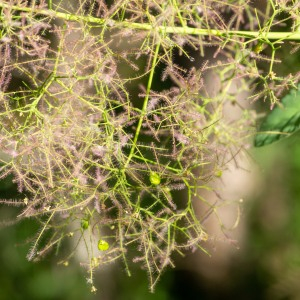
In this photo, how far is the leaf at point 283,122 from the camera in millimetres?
1161

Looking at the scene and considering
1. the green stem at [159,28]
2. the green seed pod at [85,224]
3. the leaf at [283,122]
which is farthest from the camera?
the leaf at [283,122]

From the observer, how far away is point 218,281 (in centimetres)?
215

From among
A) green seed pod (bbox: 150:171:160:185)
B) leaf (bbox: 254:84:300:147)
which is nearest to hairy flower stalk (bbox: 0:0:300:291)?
green seed pod (bbox: 150:171:160:185)

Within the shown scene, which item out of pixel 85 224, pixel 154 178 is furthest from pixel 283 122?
pixel 85 224

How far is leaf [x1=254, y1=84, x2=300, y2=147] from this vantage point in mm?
1161

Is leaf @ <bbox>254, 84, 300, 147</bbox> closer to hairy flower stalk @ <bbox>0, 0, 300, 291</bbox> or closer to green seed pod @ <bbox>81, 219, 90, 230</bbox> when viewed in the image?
hairy flower stalk @ <bbox>0, 0, 300, 291</bbox>

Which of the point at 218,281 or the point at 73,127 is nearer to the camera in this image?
the point at 73,127

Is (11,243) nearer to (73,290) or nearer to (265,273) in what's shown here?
(73,290)

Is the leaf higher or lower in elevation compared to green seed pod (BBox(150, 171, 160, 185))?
higher

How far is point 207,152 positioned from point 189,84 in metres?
0.15

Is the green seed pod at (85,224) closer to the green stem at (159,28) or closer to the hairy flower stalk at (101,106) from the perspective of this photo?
the hairy flower stalk at (101,106)

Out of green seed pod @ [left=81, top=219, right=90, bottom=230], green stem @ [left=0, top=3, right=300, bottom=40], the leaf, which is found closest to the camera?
green stem @ [left=0, top=3, right=300, bottom=40]

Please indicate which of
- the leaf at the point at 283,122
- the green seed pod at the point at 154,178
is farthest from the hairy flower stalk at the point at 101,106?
the leaf at the point at 283,122

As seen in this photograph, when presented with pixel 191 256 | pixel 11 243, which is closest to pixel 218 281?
pixel 191 256
